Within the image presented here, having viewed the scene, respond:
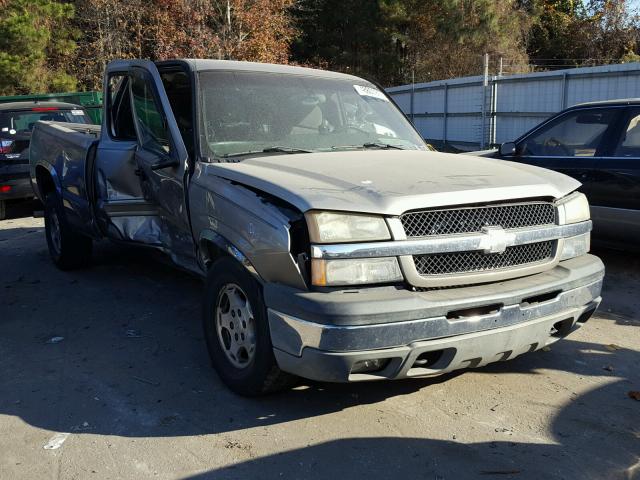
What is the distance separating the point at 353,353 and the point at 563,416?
136 centimetres

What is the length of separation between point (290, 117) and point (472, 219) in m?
1.73

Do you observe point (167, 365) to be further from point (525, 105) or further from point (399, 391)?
point (525, 105)

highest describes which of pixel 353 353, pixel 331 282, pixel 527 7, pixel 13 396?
pixel 527 7

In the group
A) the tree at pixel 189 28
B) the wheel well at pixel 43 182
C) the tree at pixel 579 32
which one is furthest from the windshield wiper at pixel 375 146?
the tree at pixel 579 32

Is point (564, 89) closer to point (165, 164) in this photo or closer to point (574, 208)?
point (574, 208)

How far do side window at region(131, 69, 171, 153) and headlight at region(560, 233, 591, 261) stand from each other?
8.66 ft

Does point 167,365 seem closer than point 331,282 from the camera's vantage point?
No

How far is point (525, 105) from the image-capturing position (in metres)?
14.4

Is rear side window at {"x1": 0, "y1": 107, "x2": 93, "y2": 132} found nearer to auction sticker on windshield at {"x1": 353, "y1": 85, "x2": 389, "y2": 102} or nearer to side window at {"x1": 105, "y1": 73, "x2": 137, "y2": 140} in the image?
side window at {"x1": 105, "y1": 73, "x2": 137, "y2": 140}

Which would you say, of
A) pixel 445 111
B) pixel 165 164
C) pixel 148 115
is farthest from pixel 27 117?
pixel 445 111

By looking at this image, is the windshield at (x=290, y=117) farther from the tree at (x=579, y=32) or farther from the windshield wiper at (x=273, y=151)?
the tree at (x=579, y=32)

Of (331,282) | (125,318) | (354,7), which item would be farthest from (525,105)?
(354,7)

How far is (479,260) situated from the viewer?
339cm

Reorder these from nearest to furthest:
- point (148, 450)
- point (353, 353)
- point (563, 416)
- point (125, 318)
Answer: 1. point (353, 353)
2. point (148, 450)
3. point (563, 416)
4. point (125, 318)
